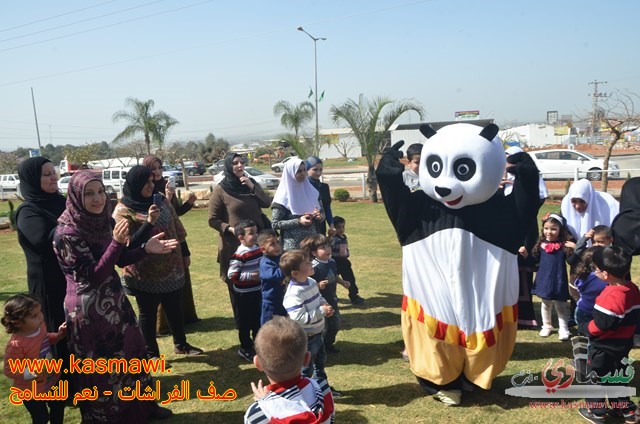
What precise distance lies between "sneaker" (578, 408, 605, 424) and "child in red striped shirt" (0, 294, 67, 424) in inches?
146

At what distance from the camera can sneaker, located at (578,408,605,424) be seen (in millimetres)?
3451

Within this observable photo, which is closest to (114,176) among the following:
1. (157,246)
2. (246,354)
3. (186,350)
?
(186,350)

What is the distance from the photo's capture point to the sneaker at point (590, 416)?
345 centimetres

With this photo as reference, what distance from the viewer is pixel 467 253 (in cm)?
364

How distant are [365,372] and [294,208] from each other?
1.92 meters

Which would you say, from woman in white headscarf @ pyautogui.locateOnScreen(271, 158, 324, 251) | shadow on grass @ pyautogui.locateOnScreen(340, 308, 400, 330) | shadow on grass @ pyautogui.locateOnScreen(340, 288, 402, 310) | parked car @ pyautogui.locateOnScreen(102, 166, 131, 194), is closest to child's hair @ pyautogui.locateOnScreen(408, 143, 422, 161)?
woman in white headscarf @ pyautogui.locateOnScreen(271, 158, 324, 251)

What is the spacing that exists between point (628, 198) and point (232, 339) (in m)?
3.98

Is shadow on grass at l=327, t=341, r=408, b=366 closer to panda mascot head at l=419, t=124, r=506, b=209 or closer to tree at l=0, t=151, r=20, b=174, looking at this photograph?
panda mascot head at l=419, t=124, r=506, b=209

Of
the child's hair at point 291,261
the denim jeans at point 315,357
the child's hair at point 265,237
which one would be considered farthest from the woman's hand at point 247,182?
the denim jeans at point 315,357

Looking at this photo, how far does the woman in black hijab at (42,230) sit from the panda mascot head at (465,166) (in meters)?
2.83

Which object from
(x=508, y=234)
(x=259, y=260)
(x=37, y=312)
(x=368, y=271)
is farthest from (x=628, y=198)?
(x=368, y=271)

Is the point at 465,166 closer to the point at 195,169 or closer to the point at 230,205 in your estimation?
the point at 230,205

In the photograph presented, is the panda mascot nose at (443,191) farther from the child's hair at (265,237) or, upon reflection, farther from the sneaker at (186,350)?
the sneaker at (186,350)

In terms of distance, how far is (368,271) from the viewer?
8.13 meters
